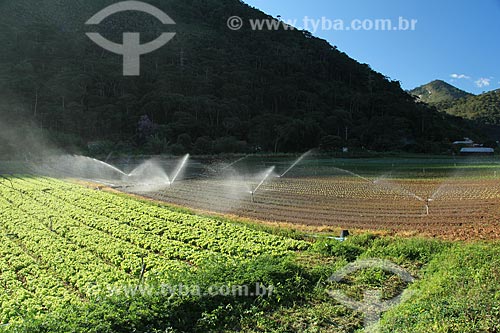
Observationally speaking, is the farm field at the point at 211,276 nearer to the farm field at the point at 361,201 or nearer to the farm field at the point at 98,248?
the farm field at the point at 98,248

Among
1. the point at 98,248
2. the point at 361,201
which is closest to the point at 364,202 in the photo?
the point at 361,201

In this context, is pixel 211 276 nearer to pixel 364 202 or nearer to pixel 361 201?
pixel 364 202

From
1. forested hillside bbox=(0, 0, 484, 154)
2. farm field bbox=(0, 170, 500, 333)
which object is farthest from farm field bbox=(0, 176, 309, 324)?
forested hillside bbox=(0, 0, 484, 154)

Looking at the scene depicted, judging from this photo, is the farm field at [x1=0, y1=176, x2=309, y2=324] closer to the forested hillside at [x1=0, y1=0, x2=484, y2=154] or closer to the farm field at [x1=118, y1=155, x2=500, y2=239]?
the farm field at [x1=118, y1=155, x2=500, y2=239]

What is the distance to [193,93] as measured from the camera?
102 metres

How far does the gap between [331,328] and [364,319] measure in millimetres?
921

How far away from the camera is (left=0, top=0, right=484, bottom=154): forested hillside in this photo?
80312mm

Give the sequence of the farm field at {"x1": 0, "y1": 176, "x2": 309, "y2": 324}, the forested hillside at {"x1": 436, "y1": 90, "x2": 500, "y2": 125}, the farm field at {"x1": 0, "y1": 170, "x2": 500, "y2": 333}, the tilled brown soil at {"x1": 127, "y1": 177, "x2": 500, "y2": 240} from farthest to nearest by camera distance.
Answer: the forested hillside at {"x1": 436, "y1": 90, "x2": 500, "y2": 125} < the tilled brown soil at {"x1": 127, "y1": 177, "x2": 500, "y2": 240} < the farm field at {"x1": 0, "y1": 176, "x2": 309, "y2": 324} < the farm field at {"x1": 0, "y1": 170, "x2": 500, "y2": 333}

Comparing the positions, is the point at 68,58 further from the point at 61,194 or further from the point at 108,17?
the point at 61,194

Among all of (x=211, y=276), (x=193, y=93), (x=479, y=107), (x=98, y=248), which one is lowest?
(x=98, y=248)

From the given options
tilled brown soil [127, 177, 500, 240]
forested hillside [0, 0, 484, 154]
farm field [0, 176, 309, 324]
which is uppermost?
→ forested hillside [0, 0, 484, 154]

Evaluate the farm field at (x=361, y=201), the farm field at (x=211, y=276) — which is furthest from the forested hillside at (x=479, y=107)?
the farm field at (x=211, y=276)

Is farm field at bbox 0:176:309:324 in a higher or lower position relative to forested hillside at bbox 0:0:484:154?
lower

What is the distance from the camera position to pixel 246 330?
921 cm
